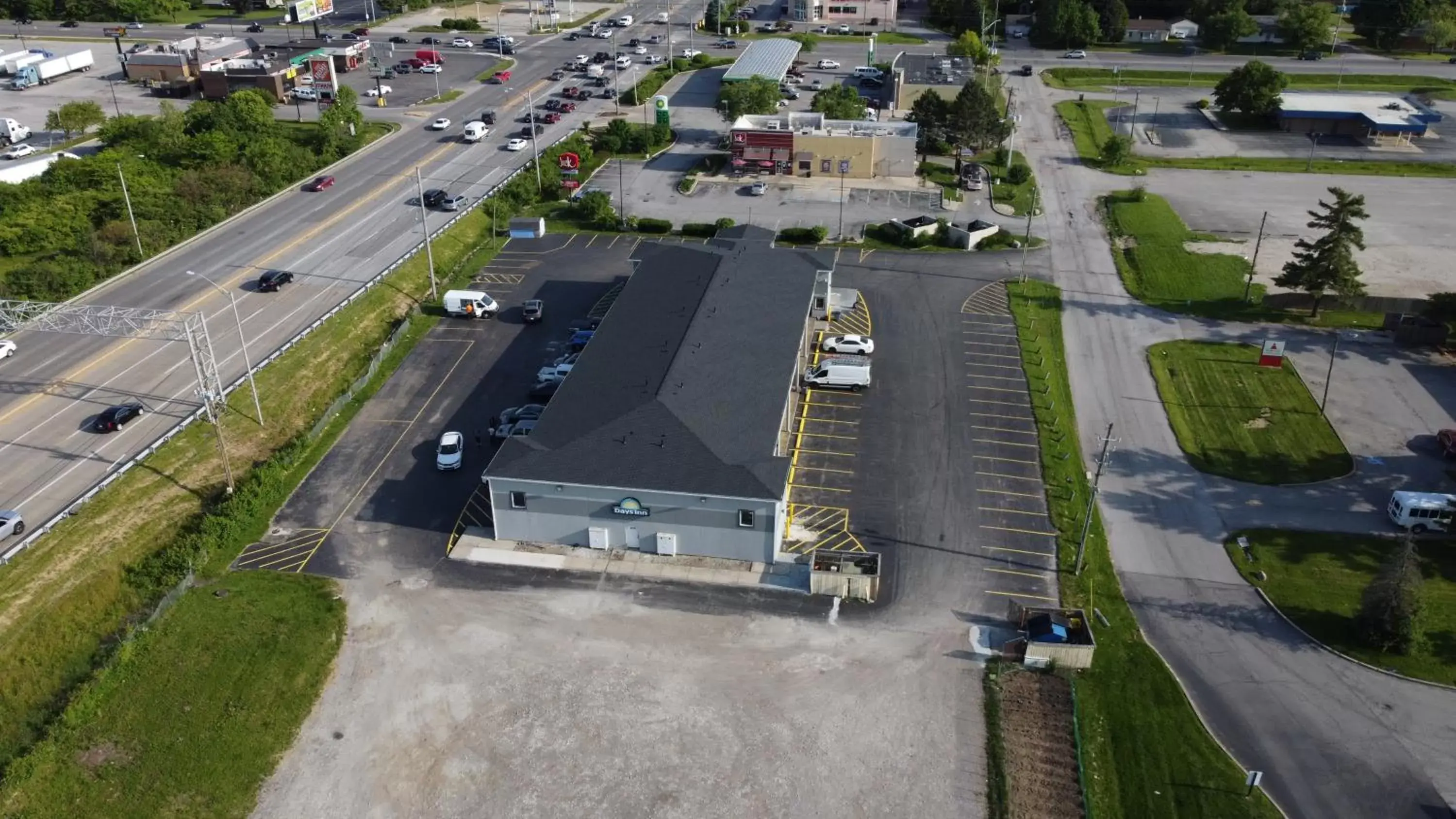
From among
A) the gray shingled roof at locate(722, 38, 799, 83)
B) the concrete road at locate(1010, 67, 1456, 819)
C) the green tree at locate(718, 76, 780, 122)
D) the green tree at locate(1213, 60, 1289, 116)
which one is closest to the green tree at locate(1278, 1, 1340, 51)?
the green tree at locate(1213, 60, 1289, 116)

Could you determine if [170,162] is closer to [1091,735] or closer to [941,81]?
[941,81]

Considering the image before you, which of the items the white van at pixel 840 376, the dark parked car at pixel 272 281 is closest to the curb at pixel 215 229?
the dark parked car at pixel 272 281

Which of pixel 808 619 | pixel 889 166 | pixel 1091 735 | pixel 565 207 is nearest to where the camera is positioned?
pixel 1091 735

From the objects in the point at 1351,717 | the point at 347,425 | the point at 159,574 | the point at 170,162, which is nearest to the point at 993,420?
the point at 1351,717

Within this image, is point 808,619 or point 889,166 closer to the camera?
point 808,619

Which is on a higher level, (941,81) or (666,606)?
(941,81)
